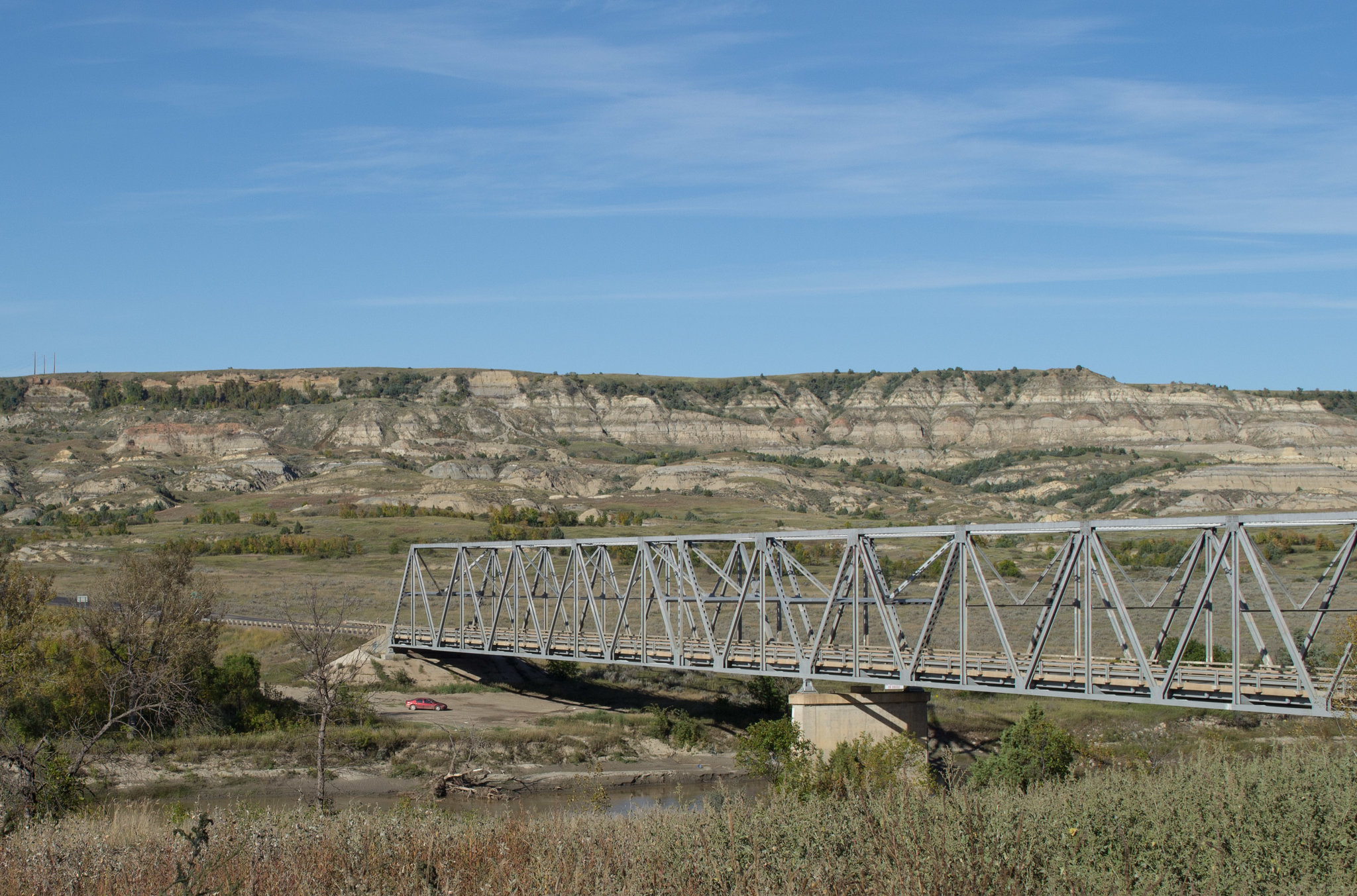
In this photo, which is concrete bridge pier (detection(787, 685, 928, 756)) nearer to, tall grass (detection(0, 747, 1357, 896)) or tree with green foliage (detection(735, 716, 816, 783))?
tree with green foliage (detection(735, 716, 816, 783))

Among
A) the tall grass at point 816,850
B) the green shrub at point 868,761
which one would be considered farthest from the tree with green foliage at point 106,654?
the tall grass at point 816,850

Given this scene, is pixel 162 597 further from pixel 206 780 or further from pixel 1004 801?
pixel 1004 801

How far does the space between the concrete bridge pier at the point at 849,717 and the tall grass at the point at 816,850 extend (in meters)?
24.8

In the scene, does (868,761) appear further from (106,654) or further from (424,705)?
(106,654)

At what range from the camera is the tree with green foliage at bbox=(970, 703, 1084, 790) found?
41.1 meters

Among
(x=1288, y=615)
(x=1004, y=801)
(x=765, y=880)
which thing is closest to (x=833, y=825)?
(x=765, y=880)

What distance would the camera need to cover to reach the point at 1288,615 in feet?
233

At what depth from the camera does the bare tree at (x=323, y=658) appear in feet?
124

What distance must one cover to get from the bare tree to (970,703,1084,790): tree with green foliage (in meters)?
21.4

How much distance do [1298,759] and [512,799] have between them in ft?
100

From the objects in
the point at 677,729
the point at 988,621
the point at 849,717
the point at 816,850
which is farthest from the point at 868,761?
the point at 988,621

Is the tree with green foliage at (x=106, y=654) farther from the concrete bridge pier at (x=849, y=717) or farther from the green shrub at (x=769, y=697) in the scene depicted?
the green shrub at (x=769, y=697)

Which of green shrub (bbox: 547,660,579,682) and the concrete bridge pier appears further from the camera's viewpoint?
green shrub (bbox: 547,660,579,682)

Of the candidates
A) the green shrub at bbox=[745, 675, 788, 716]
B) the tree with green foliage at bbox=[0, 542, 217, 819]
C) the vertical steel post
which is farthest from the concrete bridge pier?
the tree with green foliage at bbox=[0, 542, 217, 819]
